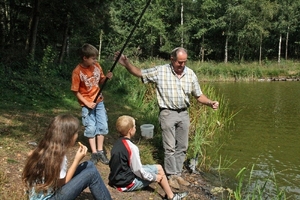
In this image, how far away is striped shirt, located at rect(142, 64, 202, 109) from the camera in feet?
13.2

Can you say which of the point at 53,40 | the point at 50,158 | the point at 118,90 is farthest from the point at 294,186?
the point at 53,40

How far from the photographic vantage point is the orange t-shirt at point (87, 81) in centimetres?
398

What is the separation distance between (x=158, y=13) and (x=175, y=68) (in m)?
33.7

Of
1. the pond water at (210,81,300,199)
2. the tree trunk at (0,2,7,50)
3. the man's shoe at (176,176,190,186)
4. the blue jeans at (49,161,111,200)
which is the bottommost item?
the pond water at (210,81,300,199)

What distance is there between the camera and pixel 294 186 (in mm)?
4949

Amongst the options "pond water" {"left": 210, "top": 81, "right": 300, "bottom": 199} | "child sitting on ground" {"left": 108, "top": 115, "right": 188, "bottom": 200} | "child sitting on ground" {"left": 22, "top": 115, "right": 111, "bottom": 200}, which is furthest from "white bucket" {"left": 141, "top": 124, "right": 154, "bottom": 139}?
"child sitting on ground" {"left": 22, "top": 115, "right": 111, "bottom": 200}

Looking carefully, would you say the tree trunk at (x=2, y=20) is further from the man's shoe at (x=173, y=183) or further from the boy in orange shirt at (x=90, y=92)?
the man's shoe at (x=173, y=183)

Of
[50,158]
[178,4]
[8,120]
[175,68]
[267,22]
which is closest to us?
[50,158]

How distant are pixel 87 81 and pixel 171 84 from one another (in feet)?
3.44

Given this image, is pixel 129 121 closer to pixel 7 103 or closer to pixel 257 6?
pixel 7 103

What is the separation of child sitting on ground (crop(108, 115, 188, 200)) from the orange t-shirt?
79cm

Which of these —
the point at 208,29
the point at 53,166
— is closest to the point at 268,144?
the point at 53,166

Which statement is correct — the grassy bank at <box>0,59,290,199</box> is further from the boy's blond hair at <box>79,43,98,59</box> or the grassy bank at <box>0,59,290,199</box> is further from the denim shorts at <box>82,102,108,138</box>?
the boy's blond hair at <box>79,43,98,59</box>

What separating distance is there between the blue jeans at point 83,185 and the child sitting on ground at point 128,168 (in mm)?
465
